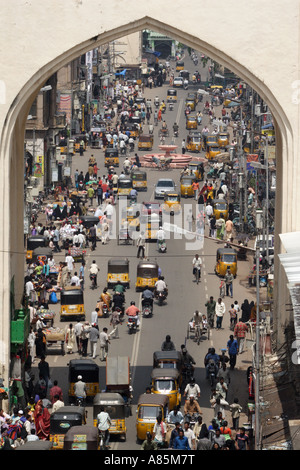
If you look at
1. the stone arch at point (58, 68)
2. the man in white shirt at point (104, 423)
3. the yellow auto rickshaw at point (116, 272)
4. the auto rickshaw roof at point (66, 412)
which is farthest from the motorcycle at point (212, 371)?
the yellow auto rickshaw at point (116, 272)

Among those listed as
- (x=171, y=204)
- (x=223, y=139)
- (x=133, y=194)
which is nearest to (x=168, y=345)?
(x=171, y=204)

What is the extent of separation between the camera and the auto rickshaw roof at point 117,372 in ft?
121

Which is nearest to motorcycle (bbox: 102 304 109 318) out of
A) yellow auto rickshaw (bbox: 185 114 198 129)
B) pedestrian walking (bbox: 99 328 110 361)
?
pedestrian walking (bbox: 99 328 110 361)

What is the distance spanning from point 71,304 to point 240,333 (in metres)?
6.59

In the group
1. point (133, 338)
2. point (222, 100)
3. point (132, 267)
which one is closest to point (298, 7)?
point (133, 338)

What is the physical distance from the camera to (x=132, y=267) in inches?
2135

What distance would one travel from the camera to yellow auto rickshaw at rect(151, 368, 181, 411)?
120 ft

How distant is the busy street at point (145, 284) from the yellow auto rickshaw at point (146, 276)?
50 mm

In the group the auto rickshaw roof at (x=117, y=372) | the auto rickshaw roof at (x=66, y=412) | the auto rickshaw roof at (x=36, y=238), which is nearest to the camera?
the auto rickshaw roof at (x=66, y=412)

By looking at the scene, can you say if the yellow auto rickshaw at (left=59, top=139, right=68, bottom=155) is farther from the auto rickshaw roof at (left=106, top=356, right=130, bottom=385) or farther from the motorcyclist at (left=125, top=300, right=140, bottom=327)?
the auto rickshaw roof at (left=106, top=356, right=130, bottom=385)

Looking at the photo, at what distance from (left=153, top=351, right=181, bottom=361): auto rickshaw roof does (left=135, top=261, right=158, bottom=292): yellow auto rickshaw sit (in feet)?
34.9

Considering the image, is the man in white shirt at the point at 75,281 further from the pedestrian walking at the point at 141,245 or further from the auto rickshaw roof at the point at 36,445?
the auto rickshaw roof at the point at 36,445

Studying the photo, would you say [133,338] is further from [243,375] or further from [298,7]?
[298,7]

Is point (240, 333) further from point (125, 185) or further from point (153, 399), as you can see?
point (125, 185)
